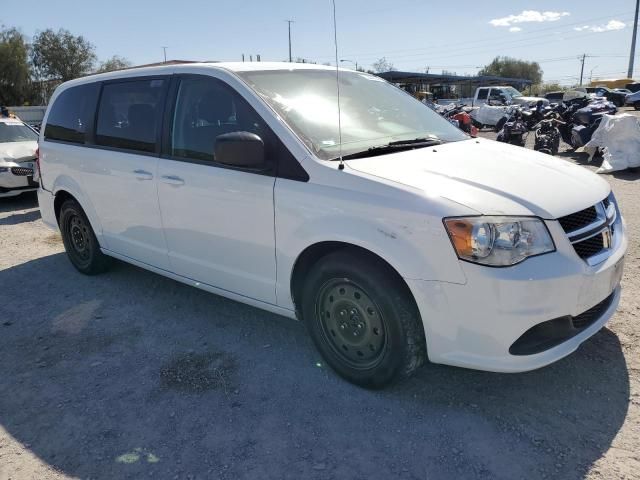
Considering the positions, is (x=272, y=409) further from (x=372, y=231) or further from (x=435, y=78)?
(x=435, y=78)

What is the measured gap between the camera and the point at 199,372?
3346 mm

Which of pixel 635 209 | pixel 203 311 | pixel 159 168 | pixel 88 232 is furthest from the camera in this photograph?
pixel 635 209

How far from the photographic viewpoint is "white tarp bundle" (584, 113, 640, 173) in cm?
977

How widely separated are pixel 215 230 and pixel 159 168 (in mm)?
736

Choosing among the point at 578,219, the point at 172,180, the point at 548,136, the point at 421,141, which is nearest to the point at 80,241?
the point at 172,180

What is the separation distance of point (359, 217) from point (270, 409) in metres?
1.19

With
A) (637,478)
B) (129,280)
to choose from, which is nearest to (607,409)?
(637,478)

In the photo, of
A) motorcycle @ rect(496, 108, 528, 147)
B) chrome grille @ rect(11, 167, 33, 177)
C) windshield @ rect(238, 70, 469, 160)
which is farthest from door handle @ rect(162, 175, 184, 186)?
motorcycle @ rect(496, 108, 528, 147)

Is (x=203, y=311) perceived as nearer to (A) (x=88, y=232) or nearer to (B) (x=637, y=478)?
(A) (x=88, y=232)

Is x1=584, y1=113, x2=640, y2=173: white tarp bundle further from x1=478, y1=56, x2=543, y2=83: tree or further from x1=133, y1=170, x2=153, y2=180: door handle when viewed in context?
x1=478, y1=56, x2=543, y2=83: tree

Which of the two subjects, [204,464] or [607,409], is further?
[607,409]

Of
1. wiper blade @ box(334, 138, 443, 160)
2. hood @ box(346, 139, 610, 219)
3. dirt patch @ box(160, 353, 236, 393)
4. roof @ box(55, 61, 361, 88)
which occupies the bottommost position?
dirt patch @ box(160, 353, 236, 393)

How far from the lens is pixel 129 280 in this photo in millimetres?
5078

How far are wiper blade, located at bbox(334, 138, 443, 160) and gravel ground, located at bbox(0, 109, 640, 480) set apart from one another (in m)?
1.35
